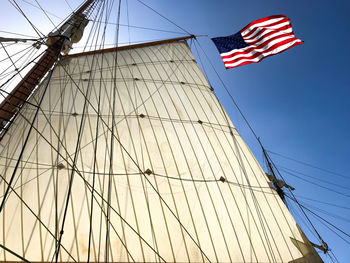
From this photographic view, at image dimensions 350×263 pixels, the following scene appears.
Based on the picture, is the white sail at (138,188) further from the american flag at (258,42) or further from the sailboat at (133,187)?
the american flag at (258,42)

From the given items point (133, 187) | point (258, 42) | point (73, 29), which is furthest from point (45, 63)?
point (258, 42)

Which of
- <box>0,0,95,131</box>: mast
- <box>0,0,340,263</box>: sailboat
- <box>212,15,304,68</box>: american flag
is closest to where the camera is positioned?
<box>0,0,340,263</box>: sailboat

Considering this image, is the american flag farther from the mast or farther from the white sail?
the mast

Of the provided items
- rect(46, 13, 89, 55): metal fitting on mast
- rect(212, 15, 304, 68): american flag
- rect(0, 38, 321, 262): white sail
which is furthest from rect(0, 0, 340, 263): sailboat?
rect(212, 15, 304, 68): american flag

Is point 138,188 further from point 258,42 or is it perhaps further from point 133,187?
point 258,42

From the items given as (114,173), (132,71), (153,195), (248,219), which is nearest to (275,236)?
(248,219)

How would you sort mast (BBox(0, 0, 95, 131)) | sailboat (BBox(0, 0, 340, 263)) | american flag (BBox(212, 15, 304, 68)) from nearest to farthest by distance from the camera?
sailboat (BBox(0, 0, 340, 263)) → mast (BBox(0, 0, 95, 131)) → american flag (BBox(212, 15, 304, 68))

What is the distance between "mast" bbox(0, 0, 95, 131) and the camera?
4.90m

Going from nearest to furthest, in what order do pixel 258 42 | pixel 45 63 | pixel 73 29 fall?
pixel 258 42
pixel 45 63
pixel 73 29

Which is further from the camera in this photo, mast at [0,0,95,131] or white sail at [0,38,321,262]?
mast at [0,0,95,131]

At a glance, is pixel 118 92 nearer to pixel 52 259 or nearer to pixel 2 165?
pixel 2 165

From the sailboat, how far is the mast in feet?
0.19

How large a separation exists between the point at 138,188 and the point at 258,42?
5.51 meters

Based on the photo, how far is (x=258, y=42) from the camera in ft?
22.2
